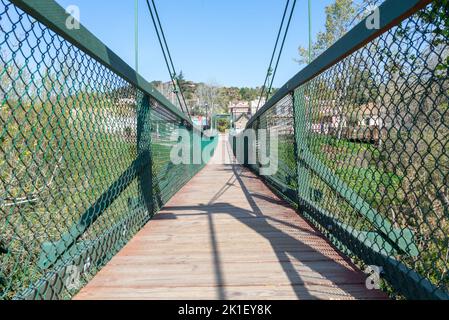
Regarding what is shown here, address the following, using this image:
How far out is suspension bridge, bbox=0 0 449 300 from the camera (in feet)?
4.10

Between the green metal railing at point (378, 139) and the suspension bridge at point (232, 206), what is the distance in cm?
1

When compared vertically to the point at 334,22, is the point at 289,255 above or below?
below

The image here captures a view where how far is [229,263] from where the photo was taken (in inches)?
67.2

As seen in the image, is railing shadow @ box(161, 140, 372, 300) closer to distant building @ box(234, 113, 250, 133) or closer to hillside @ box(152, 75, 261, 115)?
distant building @ box(234, 113, 250, 133)

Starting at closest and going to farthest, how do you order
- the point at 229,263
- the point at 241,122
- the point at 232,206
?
the point at 229,263 → the point at 232,206 → the point at 241,122

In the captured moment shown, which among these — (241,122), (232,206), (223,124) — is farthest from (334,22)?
(223,124)

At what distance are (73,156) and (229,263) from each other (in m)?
1.13

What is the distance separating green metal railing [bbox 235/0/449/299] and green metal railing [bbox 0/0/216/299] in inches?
49.5

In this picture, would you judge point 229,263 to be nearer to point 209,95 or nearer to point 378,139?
point 378,139

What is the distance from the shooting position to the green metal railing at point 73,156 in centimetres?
117

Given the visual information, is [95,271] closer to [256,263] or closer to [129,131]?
[256,263]

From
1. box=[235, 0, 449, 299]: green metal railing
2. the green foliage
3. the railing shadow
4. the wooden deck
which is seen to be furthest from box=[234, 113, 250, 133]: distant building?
the wooden deck

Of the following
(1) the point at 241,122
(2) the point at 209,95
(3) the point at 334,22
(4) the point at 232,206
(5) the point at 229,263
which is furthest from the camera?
(2) the point at 209,95
